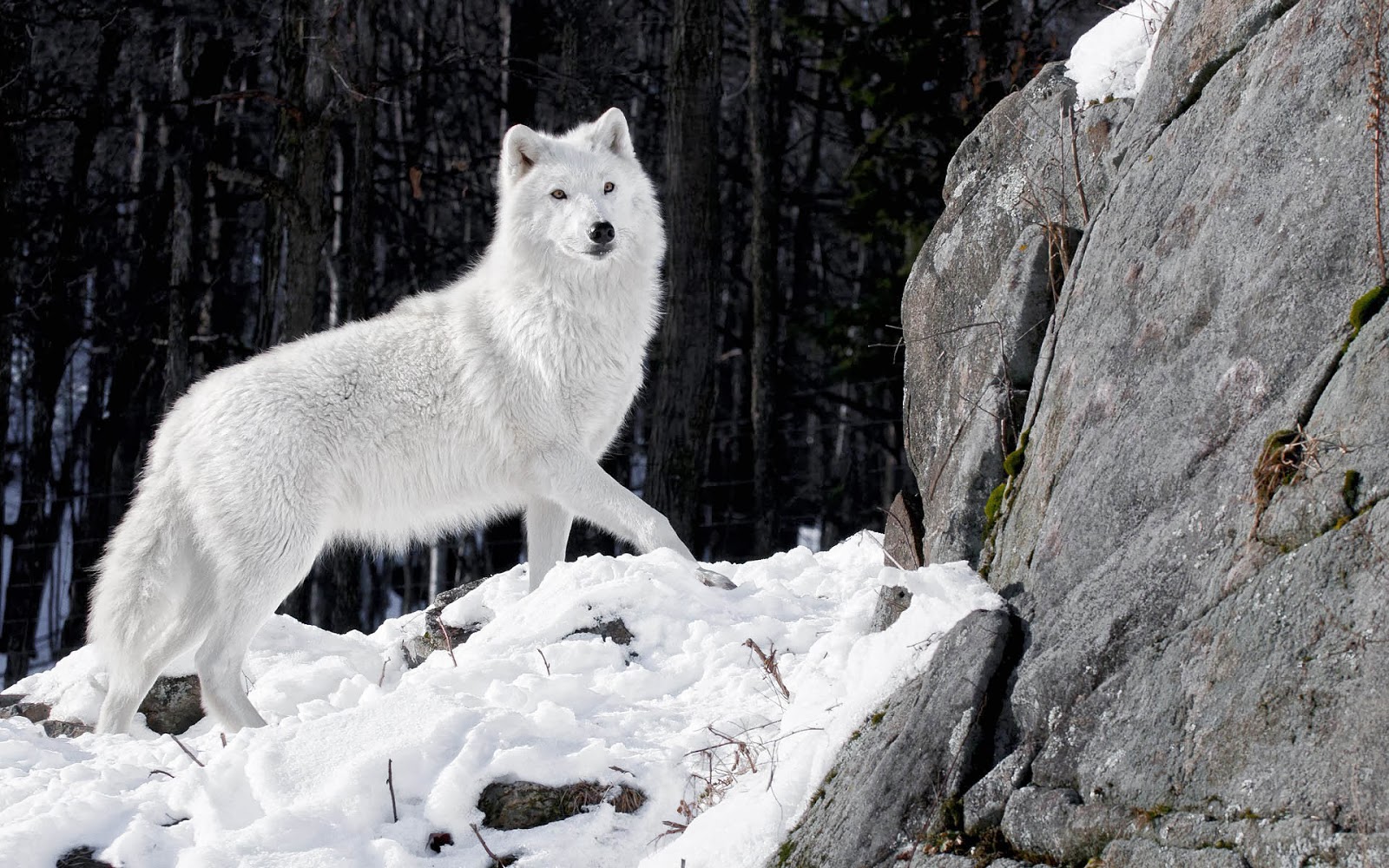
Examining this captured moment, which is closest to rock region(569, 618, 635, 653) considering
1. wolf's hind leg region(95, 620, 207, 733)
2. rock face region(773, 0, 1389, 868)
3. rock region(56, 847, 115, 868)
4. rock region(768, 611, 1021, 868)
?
rock face region(773, 0, 1389, 868)

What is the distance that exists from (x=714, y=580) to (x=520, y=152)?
2340mm

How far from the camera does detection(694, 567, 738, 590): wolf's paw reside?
4844 mm

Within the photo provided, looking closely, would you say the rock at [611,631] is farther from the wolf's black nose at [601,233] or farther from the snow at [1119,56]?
the snow at [1119,56]

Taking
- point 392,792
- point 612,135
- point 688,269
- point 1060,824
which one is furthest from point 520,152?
point 1060,824

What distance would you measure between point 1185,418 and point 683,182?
7.13m

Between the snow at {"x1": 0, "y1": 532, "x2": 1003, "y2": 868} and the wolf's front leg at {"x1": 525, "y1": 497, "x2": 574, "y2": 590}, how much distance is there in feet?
2.86

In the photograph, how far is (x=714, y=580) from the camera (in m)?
4.87

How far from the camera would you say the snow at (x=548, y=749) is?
3.21 meters

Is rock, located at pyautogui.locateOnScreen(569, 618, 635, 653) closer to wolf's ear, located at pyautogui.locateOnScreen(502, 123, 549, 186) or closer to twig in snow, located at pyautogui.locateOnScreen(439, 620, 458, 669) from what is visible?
twig in snow, located at pyautogui.locateOnScreen(439, 620, 458, 669)

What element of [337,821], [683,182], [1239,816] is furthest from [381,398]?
[683,182]

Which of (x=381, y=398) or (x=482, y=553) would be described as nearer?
(x=381, y=398)

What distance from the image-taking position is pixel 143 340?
15.0 metres

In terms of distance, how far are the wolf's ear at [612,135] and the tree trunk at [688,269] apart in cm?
371

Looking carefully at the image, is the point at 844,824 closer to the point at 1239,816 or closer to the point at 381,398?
the point at 1239,816
